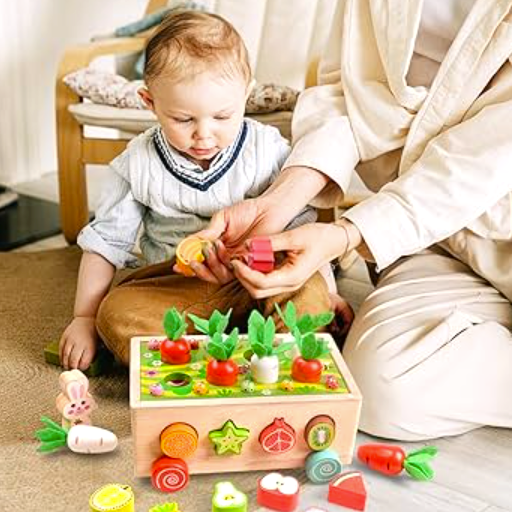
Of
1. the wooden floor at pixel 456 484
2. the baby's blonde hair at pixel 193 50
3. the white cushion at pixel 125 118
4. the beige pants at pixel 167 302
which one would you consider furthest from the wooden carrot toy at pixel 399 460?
the white cushion at pixel 125 118

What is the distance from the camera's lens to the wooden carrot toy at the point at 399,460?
3.80ft

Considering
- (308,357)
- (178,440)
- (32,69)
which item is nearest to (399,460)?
(308,357)

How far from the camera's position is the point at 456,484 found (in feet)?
3.85

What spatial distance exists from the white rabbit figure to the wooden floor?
31cm

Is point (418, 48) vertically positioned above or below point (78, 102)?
above

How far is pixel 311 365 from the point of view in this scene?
3.60ft

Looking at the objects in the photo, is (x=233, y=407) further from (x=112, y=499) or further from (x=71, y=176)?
(x=71, y=176)

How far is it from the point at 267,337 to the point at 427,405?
28 cm

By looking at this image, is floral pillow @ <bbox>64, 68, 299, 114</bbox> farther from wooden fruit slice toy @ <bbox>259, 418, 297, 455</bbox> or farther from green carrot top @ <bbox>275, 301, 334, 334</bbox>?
wooden fruit slice toy @ <bbox>259, 418, 297, 455</bbox>

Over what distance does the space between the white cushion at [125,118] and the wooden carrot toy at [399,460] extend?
31.4 inches

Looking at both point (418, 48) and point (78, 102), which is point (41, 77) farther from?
point (418, 48)

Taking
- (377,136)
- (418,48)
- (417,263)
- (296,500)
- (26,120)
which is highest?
(418,48)

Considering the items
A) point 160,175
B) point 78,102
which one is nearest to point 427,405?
point 160,175

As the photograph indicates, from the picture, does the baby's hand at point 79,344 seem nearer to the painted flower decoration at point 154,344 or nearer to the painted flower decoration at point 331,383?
the painted flower decoration at point 154,344
